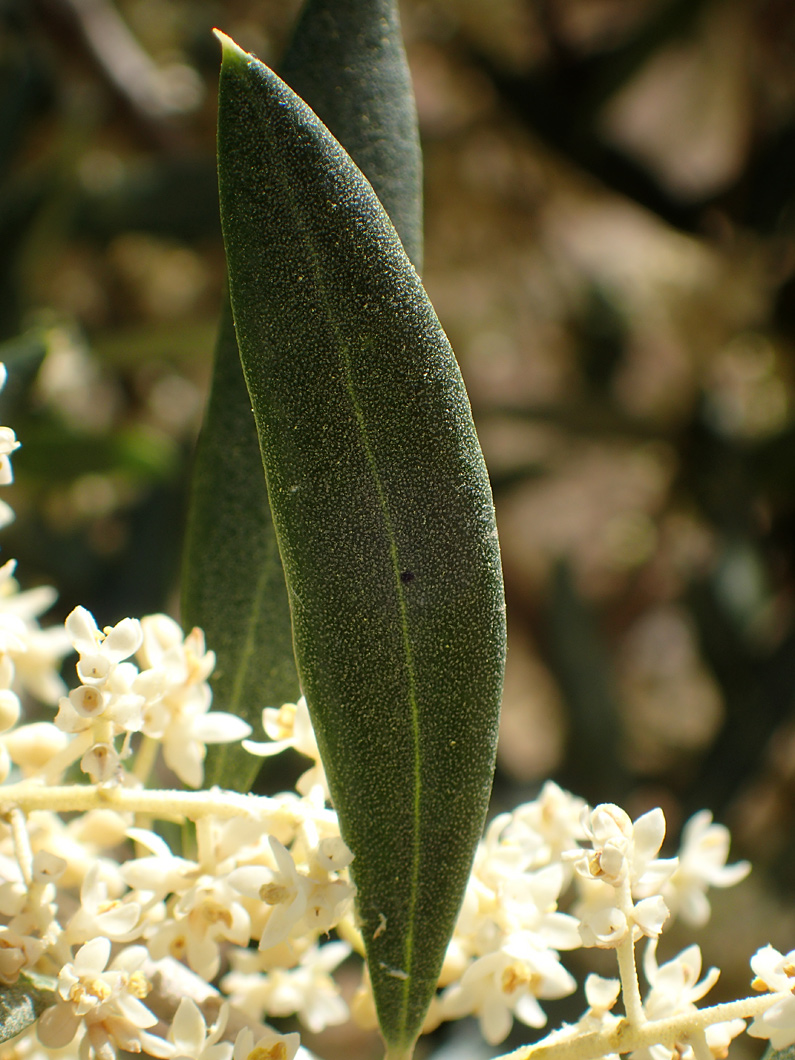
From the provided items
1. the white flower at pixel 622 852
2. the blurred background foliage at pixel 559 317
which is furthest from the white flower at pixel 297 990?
the blurred background foliage at pixel 559 317

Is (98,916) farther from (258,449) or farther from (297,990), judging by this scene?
(258,449)

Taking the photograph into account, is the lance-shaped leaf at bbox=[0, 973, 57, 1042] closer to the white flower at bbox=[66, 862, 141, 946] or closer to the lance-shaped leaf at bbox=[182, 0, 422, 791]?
the white flower at bbox=[66, 862, 141, 946]

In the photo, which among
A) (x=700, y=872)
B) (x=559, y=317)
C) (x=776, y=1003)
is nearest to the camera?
(x=776, y=1003)

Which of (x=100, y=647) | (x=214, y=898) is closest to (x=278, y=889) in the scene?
(x=214, y=898)

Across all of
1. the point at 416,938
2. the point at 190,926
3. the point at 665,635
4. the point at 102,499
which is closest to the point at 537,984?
the point at 416,938

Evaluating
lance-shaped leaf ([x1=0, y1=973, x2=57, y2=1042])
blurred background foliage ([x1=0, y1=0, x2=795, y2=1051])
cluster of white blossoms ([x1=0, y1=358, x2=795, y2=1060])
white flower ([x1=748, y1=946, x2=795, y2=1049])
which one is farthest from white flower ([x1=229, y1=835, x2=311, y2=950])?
blurred background foliage ([x1=0, y1=0, x2=795, y2=1051])

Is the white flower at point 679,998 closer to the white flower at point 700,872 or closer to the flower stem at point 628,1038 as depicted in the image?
the flower stem at point 628,1038

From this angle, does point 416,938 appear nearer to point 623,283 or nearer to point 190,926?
point 190,926
